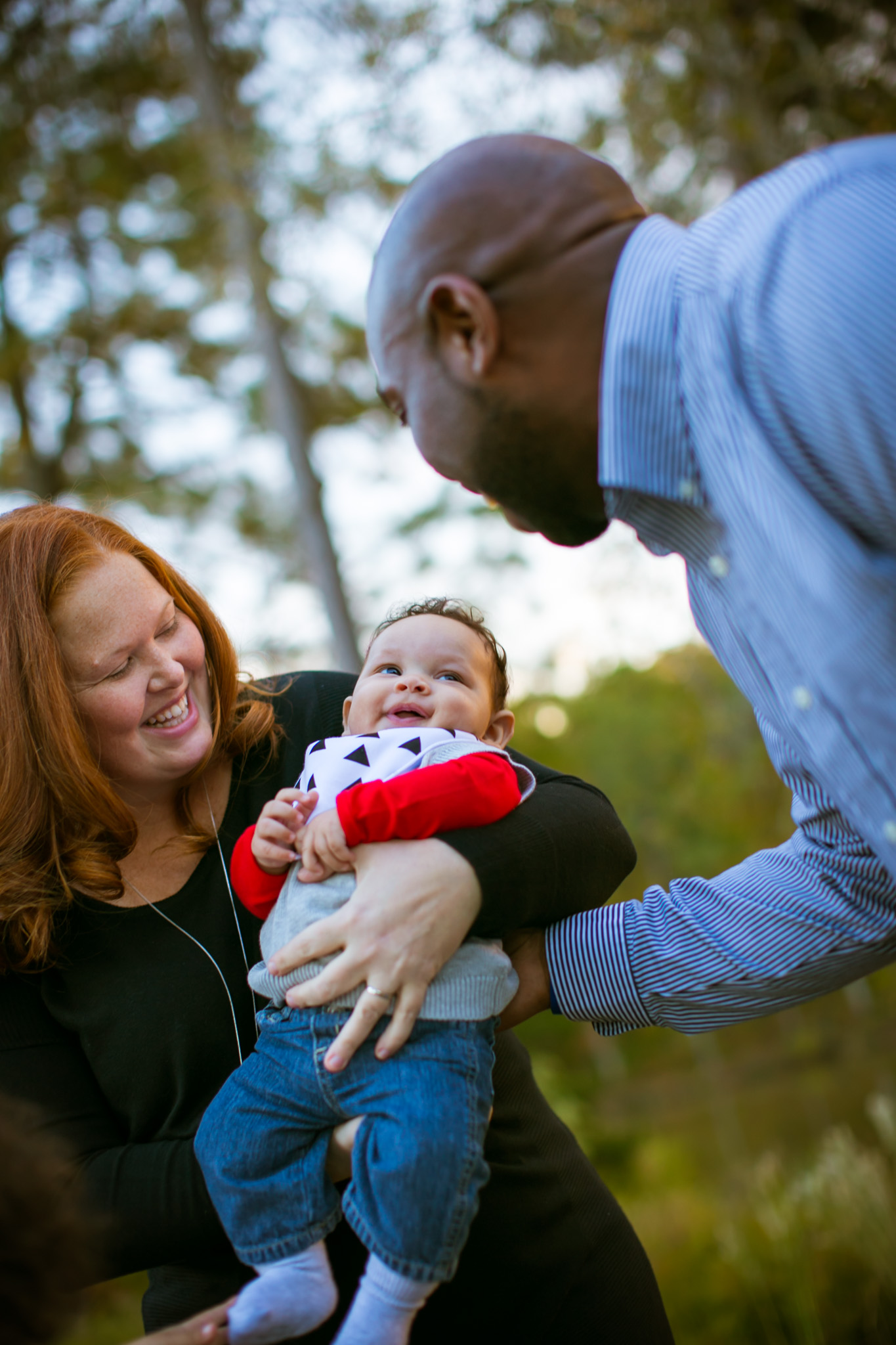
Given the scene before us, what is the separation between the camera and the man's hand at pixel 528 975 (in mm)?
1623

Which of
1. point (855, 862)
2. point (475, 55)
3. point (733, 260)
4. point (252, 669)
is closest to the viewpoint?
point (733, 260)

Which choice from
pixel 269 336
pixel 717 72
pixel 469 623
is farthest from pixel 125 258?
pixel 469 623

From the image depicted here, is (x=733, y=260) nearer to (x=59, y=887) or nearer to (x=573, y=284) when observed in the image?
(x=573, y=284)

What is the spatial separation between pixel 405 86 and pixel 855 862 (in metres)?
5.74

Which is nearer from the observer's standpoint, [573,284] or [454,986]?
[573,284]

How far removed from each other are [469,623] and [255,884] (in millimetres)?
727

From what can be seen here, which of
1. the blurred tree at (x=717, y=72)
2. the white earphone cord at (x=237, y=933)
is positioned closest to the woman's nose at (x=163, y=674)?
the white earphone cord at (x=237, y=933)

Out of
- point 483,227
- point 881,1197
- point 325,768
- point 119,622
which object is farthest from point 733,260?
point 881,1197

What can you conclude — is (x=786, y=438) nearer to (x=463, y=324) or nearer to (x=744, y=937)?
(x=463, y=324)

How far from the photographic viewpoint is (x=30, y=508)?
1.96m

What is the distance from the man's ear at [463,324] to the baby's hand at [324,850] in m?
0.72

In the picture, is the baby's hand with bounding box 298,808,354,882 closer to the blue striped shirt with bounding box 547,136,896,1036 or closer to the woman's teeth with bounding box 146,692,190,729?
the woman's teeth with bounding box 146,692,190,729

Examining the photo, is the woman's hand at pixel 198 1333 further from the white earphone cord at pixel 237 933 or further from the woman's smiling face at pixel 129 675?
the woman's smiling face at pixel 129 675

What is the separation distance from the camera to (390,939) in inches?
56.5
